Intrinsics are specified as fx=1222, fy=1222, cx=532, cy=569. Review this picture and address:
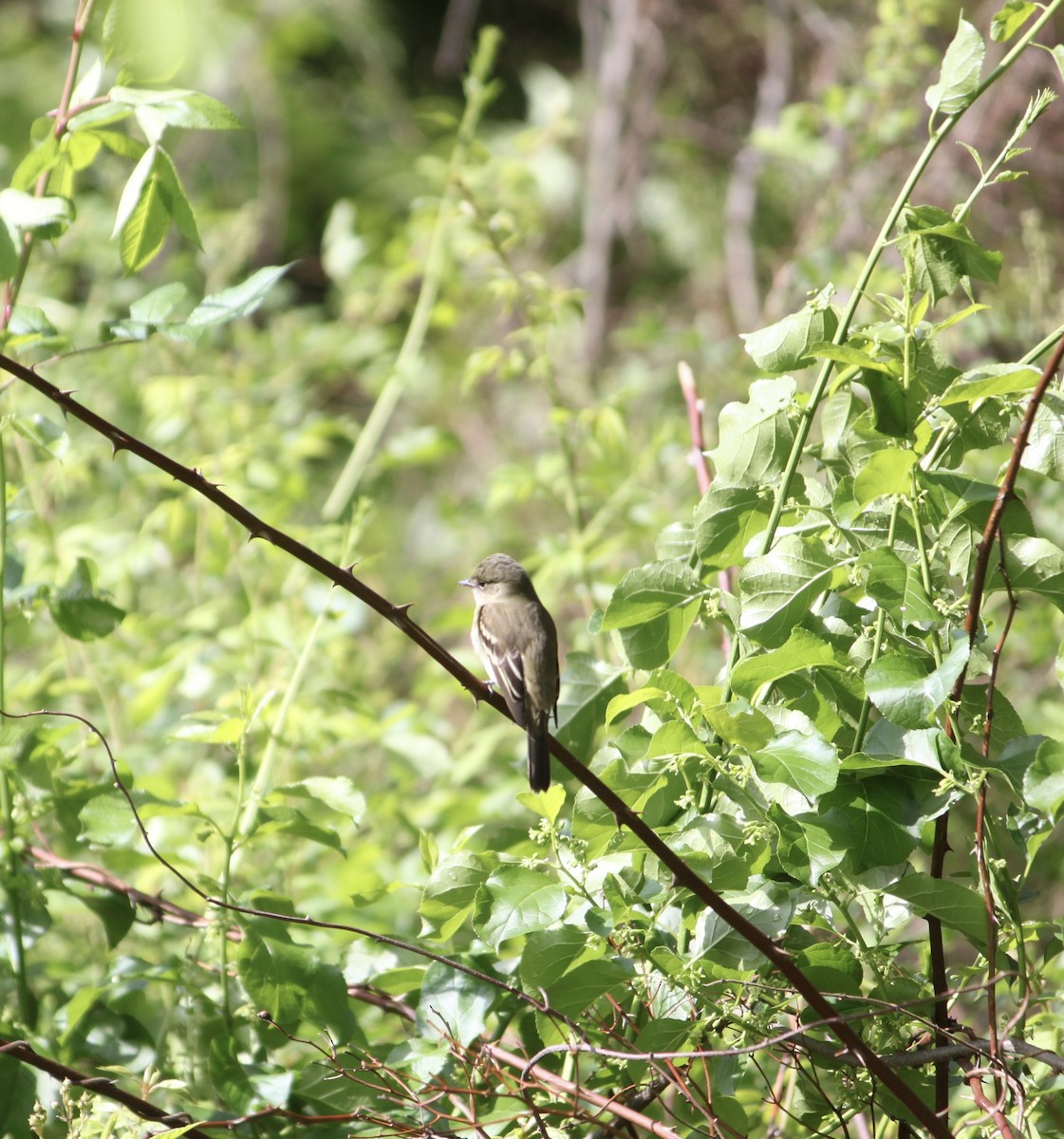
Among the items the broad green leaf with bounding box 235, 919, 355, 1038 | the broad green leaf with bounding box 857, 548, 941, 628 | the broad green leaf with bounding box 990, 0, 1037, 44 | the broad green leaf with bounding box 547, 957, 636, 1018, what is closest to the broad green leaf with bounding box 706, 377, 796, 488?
the broad green leaf with bounding box 857, 548, 941, 628

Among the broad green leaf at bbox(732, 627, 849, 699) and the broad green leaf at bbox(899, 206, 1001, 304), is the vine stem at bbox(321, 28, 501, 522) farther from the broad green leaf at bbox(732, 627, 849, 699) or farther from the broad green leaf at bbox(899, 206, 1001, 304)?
the broad green leaf at bbox(732, 627, 849, 699)

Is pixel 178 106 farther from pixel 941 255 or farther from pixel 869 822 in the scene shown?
pixel 869 822

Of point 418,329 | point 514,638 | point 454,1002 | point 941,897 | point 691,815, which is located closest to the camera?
point 941,897

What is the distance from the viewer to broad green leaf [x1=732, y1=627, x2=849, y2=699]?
1.62 metres

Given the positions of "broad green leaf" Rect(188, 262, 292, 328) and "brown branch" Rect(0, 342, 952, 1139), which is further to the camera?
"broad green leaf" Rect(188, 262, 292, 328)

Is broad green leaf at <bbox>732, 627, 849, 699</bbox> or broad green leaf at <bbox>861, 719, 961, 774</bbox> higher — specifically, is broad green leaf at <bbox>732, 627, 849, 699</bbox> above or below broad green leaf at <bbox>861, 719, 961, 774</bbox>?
above

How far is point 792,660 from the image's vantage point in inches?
64.1

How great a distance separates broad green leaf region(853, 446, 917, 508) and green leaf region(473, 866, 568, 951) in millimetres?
698

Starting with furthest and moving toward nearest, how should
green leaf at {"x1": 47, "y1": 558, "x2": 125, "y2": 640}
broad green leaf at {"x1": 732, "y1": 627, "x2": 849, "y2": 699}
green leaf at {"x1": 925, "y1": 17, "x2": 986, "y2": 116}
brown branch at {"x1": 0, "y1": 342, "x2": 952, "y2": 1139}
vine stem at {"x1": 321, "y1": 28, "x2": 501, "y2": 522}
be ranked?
vine stem at {"x1": 321, "y1": 28, "x2": 501, "y2": 522}
green leaf at {"x1": 47, "y1": 558, "x2": 125, "y2": 640}
green leaf at {"x1": 925, "y1": 17, "x2": 986, "y2": 116}
broad green leaf at {"x1": 732, "y1": 627, "x2": 849, "y2": 699}
brown branch at {"x1": 0, "y1": 342, "x2": 952, "y2": 1139}

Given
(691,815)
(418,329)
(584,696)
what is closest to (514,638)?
(418,329)

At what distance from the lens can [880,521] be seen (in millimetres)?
1800

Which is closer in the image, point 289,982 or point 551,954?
point 551,954

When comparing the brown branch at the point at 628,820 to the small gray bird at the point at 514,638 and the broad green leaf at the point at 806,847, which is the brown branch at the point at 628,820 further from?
the small gray bird at the point at 514,638

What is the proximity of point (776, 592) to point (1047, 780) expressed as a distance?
0.42 m
